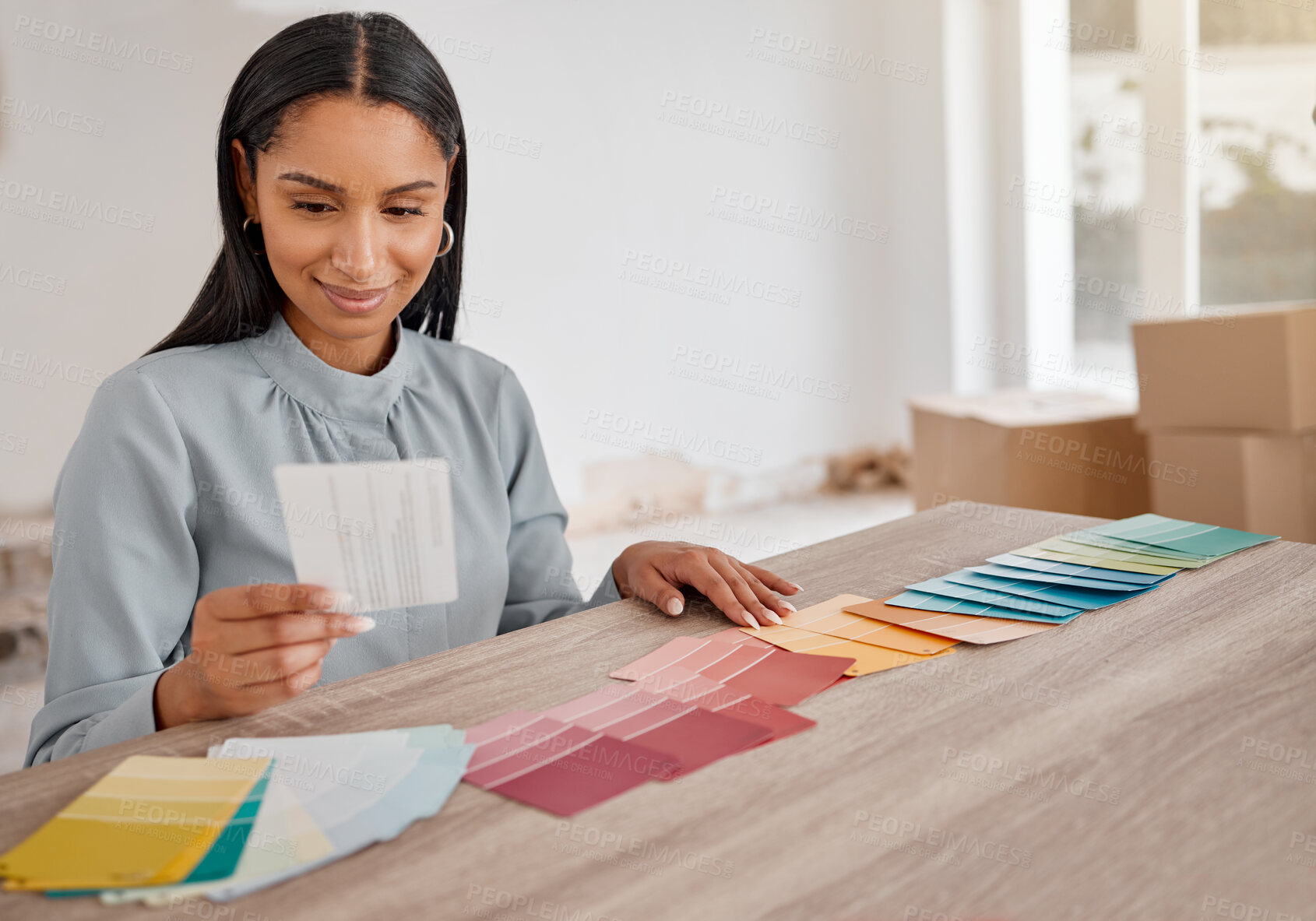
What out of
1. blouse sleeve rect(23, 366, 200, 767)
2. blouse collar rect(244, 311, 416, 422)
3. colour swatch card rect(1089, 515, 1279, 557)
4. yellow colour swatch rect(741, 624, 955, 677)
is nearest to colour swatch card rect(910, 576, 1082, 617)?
yellow colour swatch rect(741, 624, 955, 677)

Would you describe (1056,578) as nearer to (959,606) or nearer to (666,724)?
(959,606)

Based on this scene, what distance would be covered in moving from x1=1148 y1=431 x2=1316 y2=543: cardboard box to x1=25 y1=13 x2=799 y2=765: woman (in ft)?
5.67

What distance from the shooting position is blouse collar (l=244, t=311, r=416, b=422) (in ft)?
3.94

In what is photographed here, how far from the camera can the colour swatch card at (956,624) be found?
97 centimetres

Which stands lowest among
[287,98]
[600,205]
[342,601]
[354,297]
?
[342,601]

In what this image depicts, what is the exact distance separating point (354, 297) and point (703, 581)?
48 centimetres

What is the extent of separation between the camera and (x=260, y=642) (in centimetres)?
81

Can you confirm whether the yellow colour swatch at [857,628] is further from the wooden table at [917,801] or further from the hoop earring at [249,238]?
the hoop earring at [249,238]

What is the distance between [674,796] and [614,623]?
38cm

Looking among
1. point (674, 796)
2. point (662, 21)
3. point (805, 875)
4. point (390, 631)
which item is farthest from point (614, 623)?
point (662, 21)

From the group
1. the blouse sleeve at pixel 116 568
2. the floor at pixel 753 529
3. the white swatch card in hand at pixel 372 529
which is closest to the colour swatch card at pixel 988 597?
the white swatch card in hand at pixel 372 529

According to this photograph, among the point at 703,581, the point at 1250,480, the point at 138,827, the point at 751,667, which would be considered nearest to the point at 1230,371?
the point at 1250,480

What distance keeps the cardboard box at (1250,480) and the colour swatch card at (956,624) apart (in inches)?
67.4

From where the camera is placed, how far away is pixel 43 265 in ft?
9.91
